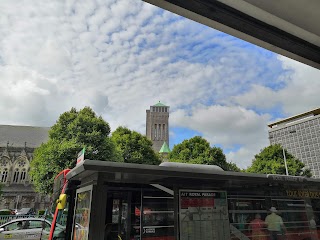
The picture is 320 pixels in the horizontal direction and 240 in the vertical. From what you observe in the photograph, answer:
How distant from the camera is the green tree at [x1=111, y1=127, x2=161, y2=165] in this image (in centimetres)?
3022

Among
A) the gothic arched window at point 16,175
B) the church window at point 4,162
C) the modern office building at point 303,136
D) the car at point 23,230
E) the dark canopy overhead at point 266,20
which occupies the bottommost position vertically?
the car at point 23,230

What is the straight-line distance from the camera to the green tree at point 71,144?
2234 cm

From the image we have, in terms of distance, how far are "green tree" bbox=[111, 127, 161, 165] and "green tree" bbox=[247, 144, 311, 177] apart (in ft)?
44.2

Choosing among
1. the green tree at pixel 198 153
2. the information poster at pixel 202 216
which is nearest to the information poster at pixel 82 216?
the information poster at pixel 202 216

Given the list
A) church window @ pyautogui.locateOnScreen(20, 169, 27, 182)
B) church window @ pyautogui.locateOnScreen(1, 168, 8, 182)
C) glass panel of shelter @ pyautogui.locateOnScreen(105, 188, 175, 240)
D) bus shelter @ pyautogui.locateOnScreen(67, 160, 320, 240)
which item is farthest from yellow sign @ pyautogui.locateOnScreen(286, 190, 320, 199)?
church window @ pyautogui.locateOnScreen(1, 168, 8, 182)

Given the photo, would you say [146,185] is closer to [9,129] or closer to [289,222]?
[289,222]

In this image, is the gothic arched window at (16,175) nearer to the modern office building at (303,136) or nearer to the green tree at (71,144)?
the green tree at (71,144)

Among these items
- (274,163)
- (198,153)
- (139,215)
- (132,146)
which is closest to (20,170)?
(132,146)

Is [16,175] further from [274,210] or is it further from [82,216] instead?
[274,210]

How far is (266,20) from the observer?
182 cm

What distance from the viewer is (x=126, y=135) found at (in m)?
31.0

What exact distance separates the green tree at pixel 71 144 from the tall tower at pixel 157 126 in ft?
241

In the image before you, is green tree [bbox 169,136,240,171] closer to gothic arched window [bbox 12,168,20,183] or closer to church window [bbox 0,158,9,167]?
gothic arched window [bbox 12,168,20,183]

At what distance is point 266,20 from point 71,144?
2294 cm
